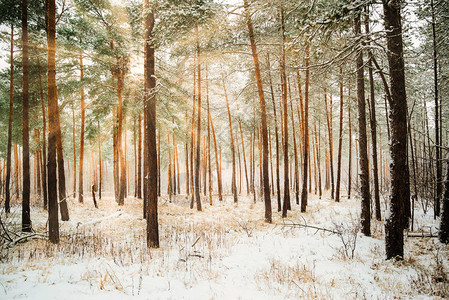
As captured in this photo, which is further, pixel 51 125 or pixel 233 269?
pixel 51 125

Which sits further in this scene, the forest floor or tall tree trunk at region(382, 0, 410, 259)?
tall tree trunk at region(382, 0, 410, 259)

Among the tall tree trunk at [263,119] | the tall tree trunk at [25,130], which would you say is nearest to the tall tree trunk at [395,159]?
the tall tree trunk at [263,119]

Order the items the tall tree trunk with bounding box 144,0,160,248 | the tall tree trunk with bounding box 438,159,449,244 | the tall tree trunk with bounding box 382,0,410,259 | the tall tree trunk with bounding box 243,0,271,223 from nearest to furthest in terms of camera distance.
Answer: the tall tree trunk with bounding box 382,0,410,259, the tall tree trunk with bounding box 438,159,449,244, the tall tree trunk with bounding box 144,0,160,248, the tall tree trunk with bounding box 243,0,271,223

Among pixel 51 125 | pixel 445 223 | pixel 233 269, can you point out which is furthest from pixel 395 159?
pixel 51 125

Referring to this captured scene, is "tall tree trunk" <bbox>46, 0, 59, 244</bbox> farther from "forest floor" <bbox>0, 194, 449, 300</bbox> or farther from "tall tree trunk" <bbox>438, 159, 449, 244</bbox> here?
"tall tree trunk" <bbox>438, 159, 449, 244</bbox>

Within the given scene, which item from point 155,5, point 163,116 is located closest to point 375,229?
point 155,5

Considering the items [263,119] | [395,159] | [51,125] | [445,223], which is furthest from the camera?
[263,119]

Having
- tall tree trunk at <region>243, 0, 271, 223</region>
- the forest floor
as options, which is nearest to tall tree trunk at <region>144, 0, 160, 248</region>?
the forest floor

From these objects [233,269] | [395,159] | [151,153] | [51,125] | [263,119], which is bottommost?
[233,269]

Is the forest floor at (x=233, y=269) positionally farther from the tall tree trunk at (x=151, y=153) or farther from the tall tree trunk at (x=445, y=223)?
the tall tree trunk at (x=151, y=153)

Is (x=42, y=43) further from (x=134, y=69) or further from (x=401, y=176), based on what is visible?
(x=401, y=176)

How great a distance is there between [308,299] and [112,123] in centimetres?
1525

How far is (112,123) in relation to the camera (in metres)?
14.7

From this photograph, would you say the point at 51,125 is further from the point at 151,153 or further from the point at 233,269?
the point at 233,269
